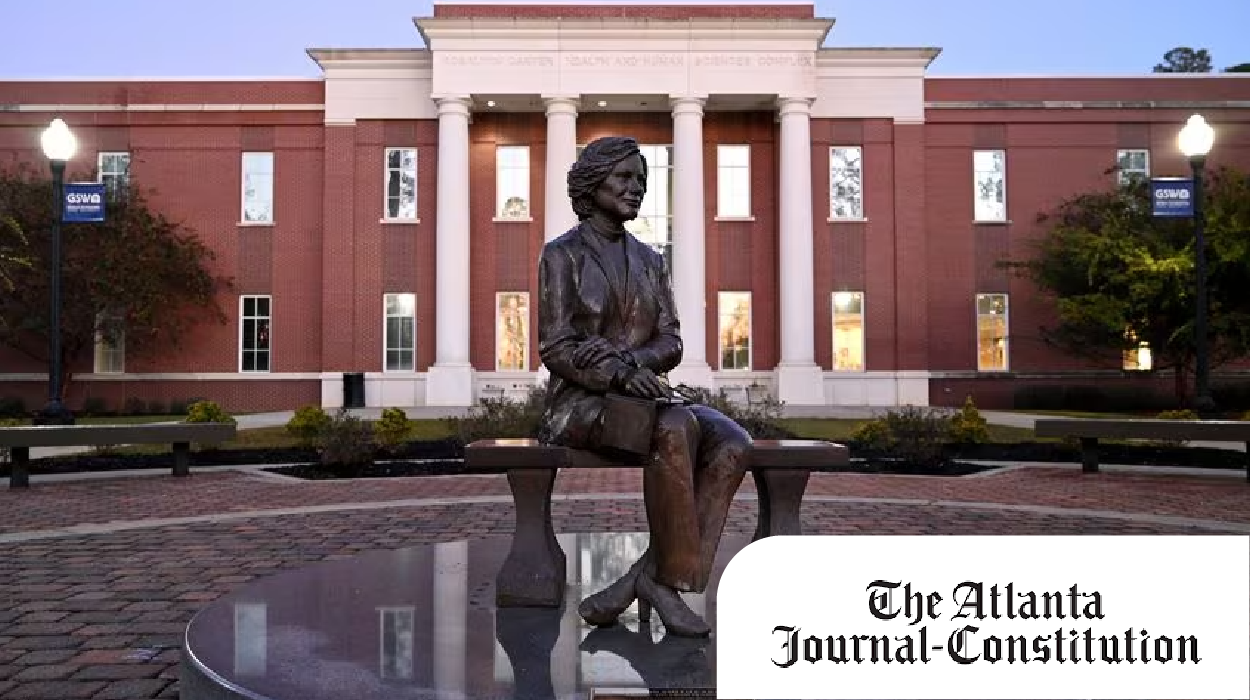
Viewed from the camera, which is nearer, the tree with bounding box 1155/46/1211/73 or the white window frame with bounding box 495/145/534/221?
the white window frame with bounding box 495/145/534/221

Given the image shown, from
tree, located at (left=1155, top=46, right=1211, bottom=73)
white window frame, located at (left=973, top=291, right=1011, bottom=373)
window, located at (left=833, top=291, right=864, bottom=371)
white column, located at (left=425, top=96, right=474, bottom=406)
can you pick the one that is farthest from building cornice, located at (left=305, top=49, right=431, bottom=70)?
tree, located at (left=1155, top=46, right=1211, bottom=73)

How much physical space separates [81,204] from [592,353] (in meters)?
15.0

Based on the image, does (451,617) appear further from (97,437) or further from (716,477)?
(97,437)

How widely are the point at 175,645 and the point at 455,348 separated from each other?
25.3 m

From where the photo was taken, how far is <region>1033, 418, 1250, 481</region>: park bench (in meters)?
12.3

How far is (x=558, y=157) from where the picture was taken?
97.0 ft

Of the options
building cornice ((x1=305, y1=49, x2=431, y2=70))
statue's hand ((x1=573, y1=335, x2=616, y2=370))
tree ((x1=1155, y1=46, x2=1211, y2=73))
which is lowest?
statue's hand ((x1=573, y1=335, x2=616, y2=370))

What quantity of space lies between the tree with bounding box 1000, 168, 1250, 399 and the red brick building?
2876mm

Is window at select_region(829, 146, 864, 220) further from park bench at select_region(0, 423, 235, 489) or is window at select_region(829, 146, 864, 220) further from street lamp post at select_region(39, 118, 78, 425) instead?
park bench at select_region(0, 423, 235, 489)

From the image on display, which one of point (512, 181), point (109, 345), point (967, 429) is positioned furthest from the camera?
point (512, 181)

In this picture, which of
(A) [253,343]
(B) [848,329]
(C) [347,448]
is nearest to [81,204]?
(C) [347,448]

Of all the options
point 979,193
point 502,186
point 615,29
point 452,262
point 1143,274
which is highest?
point 615,29

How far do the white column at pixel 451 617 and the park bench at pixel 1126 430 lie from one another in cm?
1035

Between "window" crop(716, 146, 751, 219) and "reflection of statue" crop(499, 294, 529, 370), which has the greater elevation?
"window" crop(716, 146, 751, 219)
